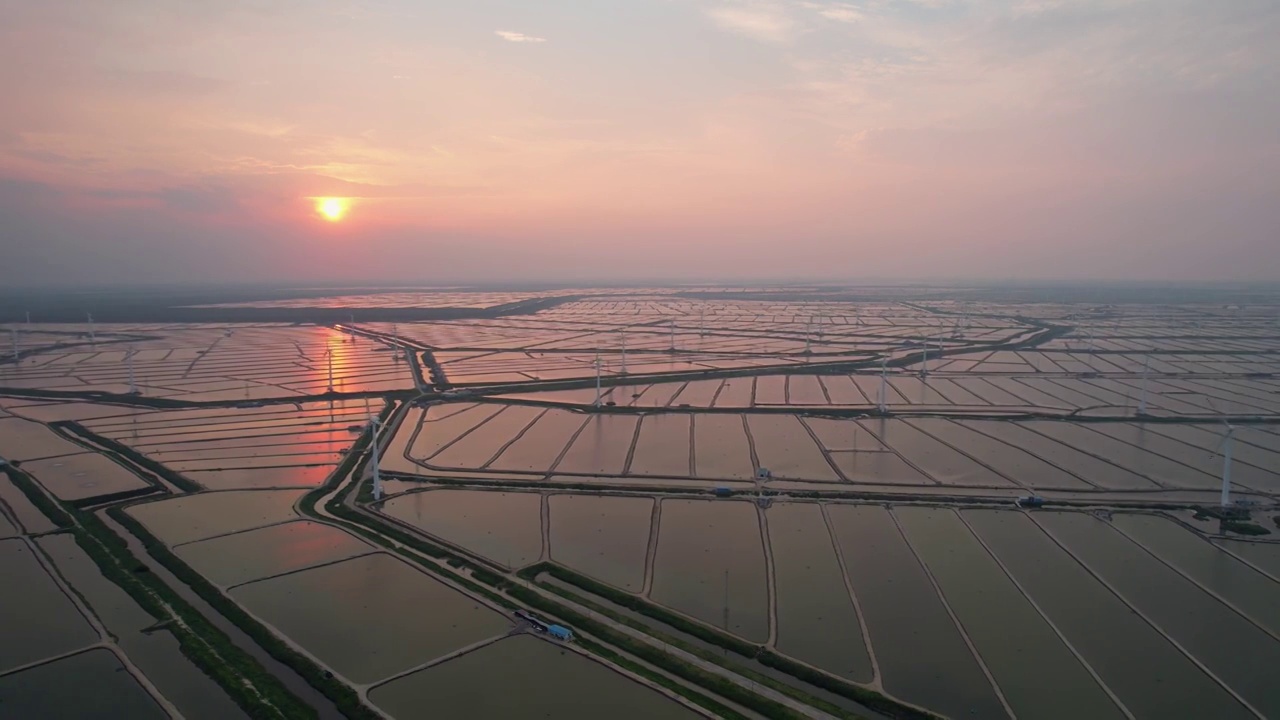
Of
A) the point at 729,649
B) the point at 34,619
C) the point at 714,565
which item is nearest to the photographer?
the point at 729,649

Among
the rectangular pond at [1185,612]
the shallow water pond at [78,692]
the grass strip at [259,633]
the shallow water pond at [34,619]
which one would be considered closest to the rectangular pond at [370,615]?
the grass strip at [259,633]

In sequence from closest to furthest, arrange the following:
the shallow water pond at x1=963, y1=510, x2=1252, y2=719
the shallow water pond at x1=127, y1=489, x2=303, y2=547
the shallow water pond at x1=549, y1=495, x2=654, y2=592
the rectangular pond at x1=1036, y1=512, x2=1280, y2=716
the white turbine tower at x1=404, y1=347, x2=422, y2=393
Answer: the shallow water pond at x1=963, y1=510, x2=1252, y2=719 < the rectangular pond at x1=1036, y1=512, x2=1280, y2=716 < the shallow water pond at x1=549, y1=495, x2=654, y2=592 < the shallow water pond at x1=127, y1=489, x2=303, y2=547 < the white turbine tower at x1=404, y1=347, x2=422, y2=393

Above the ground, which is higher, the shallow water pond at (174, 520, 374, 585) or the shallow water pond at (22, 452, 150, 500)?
the shallow water pond at (22, 452, 150, 500)

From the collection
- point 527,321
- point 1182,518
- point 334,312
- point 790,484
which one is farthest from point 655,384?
point 334,312

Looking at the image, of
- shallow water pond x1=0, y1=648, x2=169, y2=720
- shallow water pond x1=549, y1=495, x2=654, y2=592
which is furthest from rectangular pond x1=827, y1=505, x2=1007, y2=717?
shallow water pond x1=0, y1=648, x2=169, y2=720

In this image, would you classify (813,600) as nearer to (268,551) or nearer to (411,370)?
(268,551)

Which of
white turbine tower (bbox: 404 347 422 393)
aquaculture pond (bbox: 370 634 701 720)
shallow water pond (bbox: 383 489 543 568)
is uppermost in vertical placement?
white turbine tower (bbox: 404 347 422 393)

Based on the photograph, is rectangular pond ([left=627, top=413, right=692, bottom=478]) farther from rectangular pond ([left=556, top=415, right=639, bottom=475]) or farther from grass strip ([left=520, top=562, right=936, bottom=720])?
grass strip ([left=520, top=562, right=936, bottom=720])

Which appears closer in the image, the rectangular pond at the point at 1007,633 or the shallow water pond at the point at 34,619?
the rectangular pond at the point at 1007,633

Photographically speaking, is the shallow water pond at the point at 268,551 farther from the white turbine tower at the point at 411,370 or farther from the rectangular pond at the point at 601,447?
the white turbine tower at the point at 411,370

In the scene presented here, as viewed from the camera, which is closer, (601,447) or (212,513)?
(212,513)

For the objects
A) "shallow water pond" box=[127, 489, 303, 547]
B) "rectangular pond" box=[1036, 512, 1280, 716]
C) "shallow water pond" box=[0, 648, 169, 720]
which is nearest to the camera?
"shallow water pond" box=[0, 648, 169, 720]

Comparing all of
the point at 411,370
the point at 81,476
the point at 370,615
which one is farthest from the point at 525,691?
the point at 411,370
